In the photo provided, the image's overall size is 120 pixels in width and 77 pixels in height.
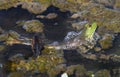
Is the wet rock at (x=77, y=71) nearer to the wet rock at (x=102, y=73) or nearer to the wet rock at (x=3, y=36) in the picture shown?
the wet rock at (x=102, y=73)

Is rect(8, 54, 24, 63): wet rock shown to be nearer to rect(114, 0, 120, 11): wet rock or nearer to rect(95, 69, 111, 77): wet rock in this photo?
rect(95, 69, 111, 77): wet rock

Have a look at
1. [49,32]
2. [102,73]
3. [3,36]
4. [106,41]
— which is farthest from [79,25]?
[3,36]

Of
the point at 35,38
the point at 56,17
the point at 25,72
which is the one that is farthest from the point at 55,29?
the point at 25,72

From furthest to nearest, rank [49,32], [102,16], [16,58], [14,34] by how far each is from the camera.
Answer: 1. [102,16]
2. [49,32]
3. [14,34]
4. [16,58]

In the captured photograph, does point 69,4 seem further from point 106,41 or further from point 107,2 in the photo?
point 106,41

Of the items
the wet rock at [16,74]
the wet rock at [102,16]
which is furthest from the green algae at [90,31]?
the wet rock at [16,74]

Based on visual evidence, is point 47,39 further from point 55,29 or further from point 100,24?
point 100,24

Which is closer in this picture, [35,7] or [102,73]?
[102,73]
